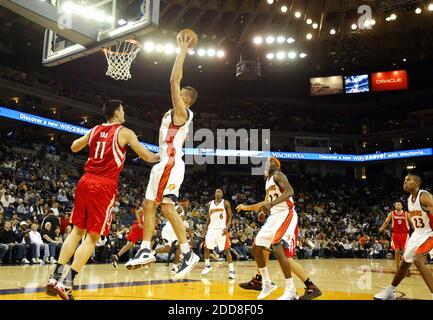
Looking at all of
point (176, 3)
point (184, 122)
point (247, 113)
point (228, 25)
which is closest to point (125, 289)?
point (184, 122)

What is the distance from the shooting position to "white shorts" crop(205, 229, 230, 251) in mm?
10000

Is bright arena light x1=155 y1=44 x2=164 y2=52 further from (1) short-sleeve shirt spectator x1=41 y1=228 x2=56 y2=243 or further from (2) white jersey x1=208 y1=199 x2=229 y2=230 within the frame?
(2) white jersey x1=208 y1=199 x2=229 y2=230

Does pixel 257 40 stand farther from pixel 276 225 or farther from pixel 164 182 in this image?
pixel 164 182

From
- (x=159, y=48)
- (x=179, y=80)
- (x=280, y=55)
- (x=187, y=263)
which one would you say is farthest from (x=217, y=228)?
(x=280, y=55)

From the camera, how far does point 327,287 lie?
24.4 ft

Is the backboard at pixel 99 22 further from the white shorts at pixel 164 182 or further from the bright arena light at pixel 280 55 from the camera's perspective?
the bright arena light at pixel 280 55

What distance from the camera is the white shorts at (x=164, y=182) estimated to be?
4.28 metres

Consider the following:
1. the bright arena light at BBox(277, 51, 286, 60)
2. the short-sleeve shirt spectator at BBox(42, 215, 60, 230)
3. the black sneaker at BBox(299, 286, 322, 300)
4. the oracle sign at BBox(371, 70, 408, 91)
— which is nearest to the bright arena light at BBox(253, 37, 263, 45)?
the bright arena light at BBox(277, 51, 286, 60)

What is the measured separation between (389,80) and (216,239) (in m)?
26.0

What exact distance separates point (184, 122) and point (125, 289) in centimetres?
310

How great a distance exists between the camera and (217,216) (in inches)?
402

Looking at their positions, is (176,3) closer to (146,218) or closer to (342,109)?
(146,218)

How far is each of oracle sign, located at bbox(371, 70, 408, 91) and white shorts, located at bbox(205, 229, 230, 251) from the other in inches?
998

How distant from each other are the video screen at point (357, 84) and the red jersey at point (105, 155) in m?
29.7
